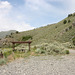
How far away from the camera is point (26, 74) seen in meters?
7.81

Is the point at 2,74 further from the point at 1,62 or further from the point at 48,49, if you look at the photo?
the point at 48,49

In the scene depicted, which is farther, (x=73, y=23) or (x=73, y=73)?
(x=73, y=23)

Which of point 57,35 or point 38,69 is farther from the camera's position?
point 57,35

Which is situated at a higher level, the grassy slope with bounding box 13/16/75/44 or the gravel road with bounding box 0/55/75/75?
the grassy slope with bounding box 13/16/75/44

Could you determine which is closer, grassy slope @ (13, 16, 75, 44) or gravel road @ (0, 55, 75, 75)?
gravel road @ (0, 55, 75, 75)

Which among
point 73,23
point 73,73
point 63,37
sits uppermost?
point 73,23

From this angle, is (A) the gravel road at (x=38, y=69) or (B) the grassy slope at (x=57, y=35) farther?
(B) the grassy slope at (x=57, y=35)

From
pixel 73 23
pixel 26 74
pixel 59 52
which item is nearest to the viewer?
pixel 26 74

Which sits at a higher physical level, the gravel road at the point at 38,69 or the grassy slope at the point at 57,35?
the grassy slope at the point at 57,35

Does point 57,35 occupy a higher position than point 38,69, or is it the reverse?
point 57,35

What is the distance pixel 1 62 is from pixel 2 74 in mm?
Answer: 3748

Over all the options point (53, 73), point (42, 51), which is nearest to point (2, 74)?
point (53, 73)

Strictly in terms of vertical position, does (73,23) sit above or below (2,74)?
above

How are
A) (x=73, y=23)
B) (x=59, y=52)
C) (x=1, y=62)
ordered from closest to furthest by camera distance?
1. (x=1, y=62)
2. (x=59, y=52)
3. (x=73, y=23)
